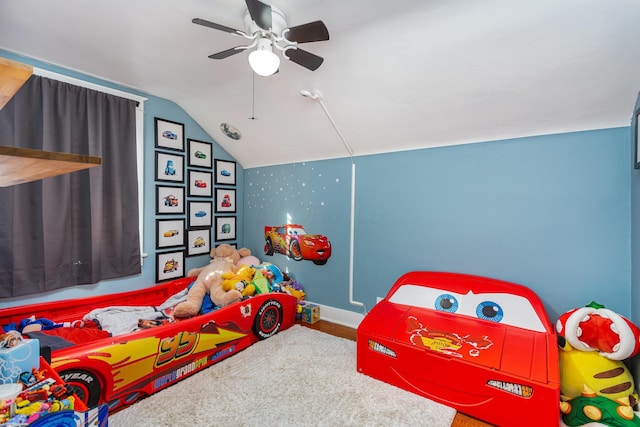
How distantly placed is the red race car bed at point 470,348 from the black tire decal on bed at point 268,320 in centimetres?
97

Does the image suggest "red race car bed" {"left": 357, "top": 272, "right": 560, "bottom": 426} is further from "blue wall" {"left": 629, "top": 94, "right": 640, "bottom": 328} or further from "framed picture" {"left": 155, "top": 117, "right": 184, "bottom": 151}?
"framed picture" {"left": 155, "top": 117, "right": 184, "bottom": 151}

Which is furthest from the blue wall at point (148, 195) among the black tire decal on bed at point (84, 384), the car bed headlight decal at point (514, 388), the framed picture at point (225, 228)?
the car bed headlight decal at point (514, 388)

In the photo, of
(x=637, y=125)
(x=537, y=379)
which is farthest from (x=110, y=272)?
(x=637, y=125)

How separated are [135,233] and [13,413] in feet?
7.44

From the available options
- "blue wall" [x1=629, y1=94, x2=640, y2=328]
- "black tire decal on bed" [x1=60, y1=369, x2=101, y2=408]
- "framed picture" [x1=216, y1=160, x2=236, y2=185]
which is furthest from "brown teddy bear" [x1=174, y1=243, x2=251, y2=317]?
"blue wall" [x1=629, y1=94, x2=640, y2=328]

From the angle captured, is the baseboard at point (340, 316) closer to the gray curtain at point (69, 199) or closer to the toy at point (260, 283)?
the toy at point (260, 283)

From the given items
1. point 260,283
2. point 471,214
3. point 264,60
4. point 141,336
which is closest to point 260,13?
point 264,60

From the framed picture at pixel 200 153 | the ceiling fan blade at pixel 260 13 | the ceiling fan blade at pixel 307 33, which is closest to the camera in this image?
the ceiling fan blade at pixel 260 13

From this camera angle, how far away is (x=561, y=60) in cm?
171

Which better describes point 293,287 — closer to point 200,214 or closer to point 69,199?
point 200,214

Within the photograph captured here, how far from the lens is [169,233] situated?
3.24 meters

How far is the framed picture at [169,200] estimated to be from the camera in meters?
3.14

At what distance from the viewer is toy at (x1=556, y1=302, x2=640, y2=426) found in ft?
5.07

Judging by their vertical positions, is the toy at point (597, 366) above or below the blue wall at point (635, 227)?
below
